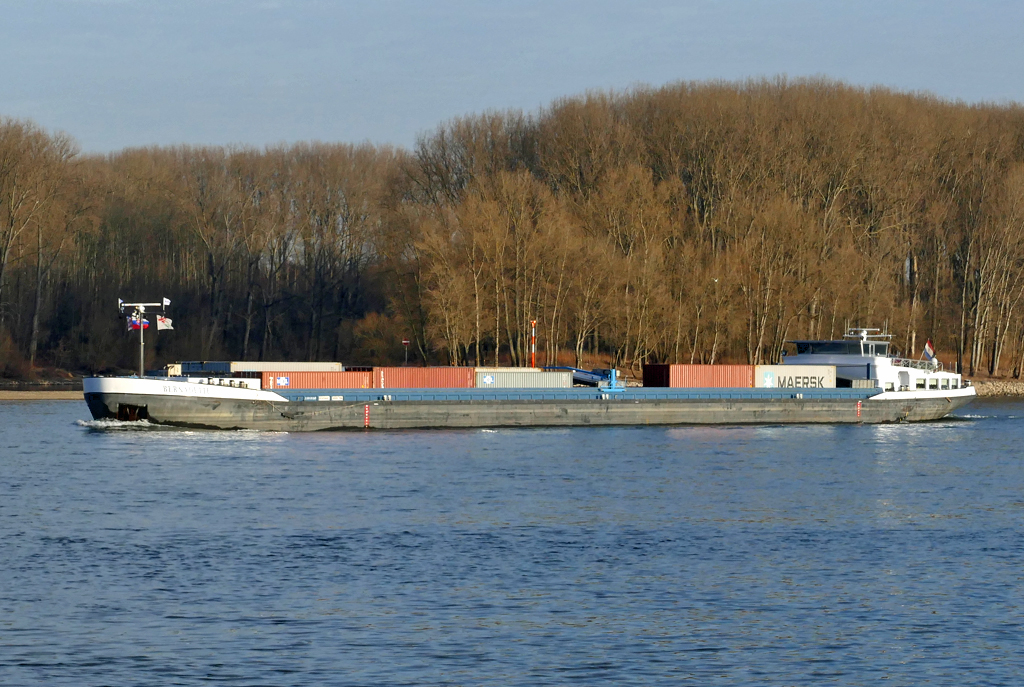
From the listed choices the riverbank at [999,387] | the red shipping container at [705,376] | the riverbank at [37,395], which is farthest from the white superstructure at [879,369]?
the riverbank at [37,395]

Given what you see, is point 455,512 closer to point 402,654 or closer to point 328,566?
point 328,566

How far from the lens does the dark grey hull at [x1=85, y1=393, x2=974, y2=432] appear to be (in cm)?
5731

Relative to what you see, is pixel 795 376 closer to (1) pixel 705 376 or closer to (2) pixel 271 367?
(1) pixel 705 376

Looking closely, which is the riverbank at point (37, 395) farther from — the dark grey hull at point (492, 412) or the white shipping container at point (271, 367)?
the dark grey hull at point (492, 412)

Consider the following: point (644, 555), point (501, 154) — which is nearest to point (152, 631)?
point (644, 555)

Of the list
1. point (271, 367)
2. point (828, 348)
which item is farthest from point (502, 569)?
point (828, 348)

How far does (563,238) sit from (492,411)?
27870 millimetres

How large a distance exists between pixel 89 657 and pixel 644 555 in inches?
542

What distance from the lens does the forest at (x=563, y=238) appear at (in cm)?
9106

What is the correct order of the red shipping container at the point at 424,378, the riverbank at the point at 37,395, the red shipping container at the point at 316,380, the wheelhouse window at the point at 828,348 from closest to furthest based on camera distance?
1. the red shipping container at the point at 316,380
2. the red shipping container at the point at 424,378
3. the wheelhouse window at the point at 828,348
4. the riverbank at the point at 37,395

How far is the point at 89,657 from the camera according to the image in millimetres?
20328

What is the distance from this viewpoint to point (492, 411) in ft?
208

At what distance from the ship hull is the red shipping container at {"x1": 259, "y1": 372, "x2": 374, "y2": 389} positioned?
2.25 m

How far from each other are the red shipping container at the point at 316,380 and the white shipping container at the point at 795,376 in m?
22.8
